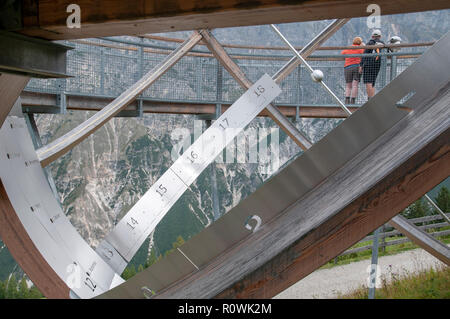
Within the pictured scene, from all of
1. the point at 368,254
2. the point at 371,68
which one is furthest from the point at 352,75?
the point at 368,254

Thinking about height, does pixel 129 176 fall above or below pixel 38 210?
above

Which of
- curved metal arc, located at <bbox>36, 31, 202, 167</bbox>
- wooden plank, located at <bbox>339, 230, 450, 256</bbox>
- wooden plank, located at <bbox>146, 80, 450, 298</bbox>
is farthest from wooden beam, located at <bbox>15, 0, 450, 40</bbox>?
wooden plank, located at <bbox>339, 230, 450, 256</bbox>

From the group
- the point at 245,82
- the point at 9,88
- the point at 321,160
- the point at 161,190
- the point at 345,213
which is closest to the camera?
the point at 345,213

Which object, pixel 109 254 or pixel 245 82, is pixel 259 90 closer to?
pixel 109 254

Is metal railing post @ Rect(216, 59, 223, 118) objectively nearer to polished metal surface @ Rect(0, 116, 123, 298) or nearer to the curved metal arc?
the curved metal arc

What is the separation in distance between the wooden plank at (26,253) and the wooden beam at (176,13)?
766mm

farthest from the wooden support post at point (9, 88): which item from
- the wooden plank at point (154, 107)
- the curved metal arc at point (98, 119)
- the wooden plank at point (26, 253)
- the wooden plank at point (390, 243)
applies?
the wooden plank at point (390, 243)

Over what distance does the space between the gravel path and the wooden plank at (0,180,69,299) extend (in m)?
4.27

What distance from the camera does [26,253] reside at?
2.19 meters

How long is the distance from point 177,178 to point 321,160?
253cm

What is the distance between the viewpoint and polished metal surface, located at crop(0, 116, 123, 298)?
219cm

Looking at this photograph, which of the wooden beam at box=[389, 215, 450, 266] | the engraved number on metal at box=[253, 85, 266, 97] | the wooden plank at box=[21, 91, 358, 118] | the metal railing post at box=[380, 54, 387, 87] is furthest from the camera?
the metal railing post at box=[380, 54, 387, 87]
